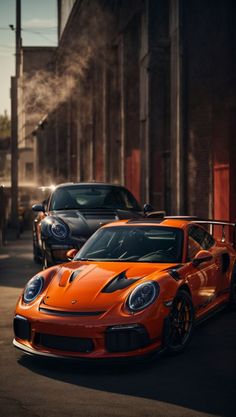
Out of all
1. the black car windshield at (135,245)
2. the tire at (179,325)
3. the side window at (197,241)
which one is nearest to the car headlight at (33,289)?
the black car windshield at (135,245)

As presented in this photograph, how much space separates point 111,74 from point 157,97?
25.5 ft

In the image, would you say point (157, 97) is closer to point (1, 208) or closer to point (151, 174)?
point (151, 174)

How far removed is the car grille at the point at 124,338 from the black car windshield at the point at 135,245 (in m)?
1.29

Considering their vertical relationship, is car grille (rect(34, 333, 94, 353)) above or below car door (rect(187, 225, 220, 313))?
below

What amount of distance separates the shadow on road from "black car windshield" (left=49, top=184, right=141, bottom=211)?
6098 mm

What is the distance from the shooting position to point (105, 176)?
2969cm

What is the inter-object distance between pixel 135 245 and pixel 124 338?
1717 mm

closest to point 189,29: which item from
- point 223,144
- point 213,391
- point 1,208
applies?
point 223,144

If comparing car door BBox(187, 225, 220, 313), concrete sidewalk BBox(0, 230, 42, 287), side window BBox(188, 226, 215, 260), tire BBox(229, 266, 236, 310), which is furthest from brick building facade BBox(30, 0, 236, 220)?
car door BBox(187, 225, 220, 313)

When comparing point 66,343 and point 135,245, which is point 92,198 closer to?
point 135,245

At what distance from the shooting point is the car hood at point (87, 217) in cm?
1152

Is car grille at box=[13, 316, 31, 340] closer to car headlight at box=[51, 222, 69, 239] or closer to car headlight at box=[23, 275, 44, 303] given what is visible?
car headlight at box=[23, 275, 44, 303]

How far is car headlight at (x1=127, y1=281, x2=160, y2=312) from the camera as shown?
6277mm

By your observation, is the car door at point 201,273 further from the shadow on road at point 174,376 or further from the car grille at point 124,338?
the car grille at point 124,338
